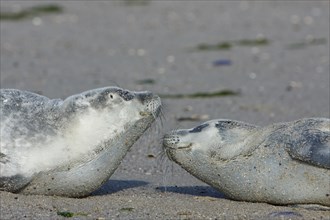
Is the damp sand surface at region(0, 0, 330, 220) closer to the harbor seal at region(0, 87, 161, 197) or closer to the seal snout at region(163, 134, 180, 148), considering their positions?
the harbor seal at region(0, 87, 161, 197)

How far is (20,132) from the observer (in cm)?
518

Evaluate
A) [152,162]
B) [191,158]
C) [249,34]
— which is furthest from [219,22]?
[191,158]

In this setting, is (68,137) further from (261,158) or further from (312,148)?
(312,148)

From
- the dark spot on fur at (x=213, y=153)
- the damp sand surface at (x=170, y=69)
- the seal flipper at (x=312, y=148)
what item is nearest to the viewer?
the seal flipper at (x=312, y=148)

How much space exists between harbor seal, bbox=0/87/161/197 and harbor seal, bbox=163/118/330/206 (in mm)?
293

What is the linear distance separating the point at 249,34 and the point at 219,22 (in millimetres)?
862

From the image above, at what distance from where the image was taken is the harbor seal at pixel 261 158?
5.11 m

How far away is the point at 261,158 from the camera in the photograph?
17.3 ft

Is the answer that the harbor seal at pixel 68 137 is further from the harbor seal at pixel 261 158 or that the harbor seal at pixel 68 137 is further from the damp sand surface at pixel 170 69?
the harbor seal at pixel 261 158

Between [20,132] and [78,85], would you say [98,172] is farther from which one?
[78,85]

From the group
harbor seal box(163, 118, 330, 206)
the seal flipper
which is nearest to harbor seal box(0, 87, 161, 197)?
harbor seal box(163, 118, 330, 206)

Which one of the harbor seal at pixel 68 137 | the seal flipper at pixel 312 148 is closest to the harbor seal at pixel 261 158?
the seal flipper at pixel 312 148

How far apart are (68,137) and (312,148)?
1.25 m

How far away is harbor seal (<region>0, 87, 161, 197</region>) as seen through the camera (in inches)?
202
